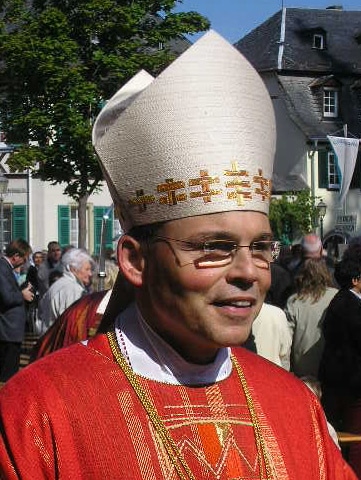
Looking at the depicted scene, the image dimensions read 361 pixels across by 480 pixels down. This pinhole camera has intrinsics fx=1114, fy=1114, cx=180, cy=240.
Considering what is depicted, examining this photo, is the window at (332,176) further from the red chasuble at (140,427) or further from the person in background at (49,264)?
the red chasuble at (140,427)

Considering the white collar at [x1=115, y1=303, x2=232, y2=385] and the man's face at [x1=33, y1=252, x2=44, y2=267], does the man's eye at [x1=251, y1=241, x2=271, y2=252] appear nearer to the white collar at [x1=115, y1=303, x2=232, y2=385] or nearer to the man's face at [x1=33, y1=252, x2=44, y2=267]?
the white collar at [x1=115, y1=303, x2=232, y2=385]

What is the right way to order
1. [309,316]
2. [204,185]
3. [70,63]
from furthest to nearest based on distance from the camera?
[70,63] < [309,316] < [204,185]

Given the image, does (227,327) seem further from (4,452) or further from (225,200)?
(4,452)

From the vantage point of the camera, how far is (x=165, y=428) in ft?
7.89

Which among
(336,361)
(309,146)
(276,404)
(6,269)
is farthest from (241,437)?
(309,146)

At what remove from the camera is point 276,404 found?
101 inches

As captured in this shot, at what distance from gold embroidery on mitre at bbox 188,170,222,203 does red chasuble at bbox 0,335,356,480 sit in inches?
16.4

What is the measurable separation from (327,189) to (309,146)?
186cm

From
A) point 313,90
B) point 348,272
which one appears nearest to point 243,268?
point 348,272

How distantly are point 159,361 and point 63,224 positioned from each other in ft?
121

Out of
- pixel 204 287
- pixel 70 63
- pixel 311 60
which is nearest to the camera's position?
pixel 204 287

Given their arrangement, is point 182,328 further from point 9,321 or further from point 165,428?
point 9,321

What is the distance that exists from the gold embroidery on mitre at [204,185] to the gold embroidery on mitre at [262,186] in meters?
0.10

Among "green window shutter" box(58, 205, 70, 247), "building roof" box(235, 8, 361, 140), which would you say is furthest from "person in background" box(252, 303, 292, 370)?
"building roof" box(235, 8, 361, 140)
